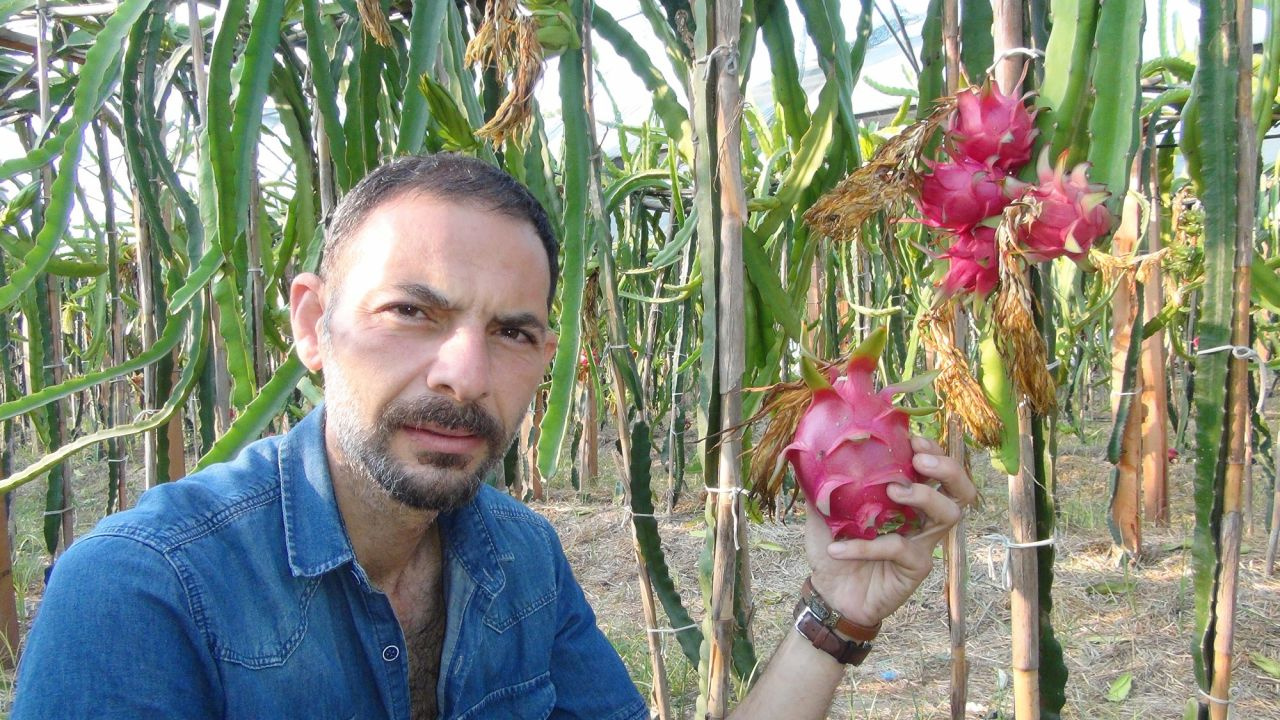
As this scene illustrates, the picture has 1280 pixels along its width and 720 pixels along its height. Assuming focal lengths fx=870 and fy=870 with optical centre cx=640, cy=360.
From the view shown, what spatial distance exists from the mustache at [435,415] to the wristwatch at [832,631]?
1.07 ft

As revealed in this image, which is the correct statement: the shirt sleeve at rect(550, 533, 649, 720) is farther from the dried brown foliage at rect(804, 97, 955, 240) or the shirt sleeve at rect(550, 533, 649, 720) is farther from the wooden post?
the wooden post

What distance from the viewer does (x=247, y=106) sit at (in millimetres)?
948

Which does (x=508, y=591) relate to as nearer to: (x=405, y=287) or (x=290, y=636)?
(x=290, y=636)

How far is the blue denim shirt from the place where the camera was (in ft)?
2.02

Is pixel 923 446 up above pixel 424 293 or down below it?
below

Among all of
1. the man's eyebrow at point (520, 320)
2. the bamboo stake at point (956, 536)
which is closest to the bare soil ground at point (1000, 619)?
the bamboo stake at point (956, 536)

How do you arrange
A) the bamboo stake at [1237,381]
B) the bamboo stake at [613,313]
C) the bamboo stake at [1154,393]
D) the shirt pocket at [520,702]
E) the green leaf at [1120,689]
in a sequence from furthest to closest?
the bamboo stake at [1154,393] → the green leaf at [1120,689] → the bamboo stake at [613,313] → the shirt pocket at [520,702] → the bamboo stake at [1237,381]

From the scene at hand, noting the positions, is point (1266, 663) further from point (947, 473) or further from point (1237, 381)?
point (947, 473)

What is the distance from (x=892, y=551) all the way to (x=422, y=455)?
39 centimetres

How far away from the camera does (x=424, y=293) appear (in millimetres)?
718

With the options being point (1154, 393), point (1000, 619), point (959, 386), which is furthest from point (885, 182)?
point (1154, 393)

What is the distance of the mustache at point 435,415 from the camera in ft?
2.35

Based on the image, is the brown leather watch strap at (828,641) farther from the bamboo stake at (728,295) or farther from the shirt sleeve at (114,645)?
→ the shirt sleeve at (114,645)

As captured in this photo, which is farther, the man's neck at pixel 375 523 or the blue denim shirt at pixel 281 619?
the man's neck at pixel 375 523
